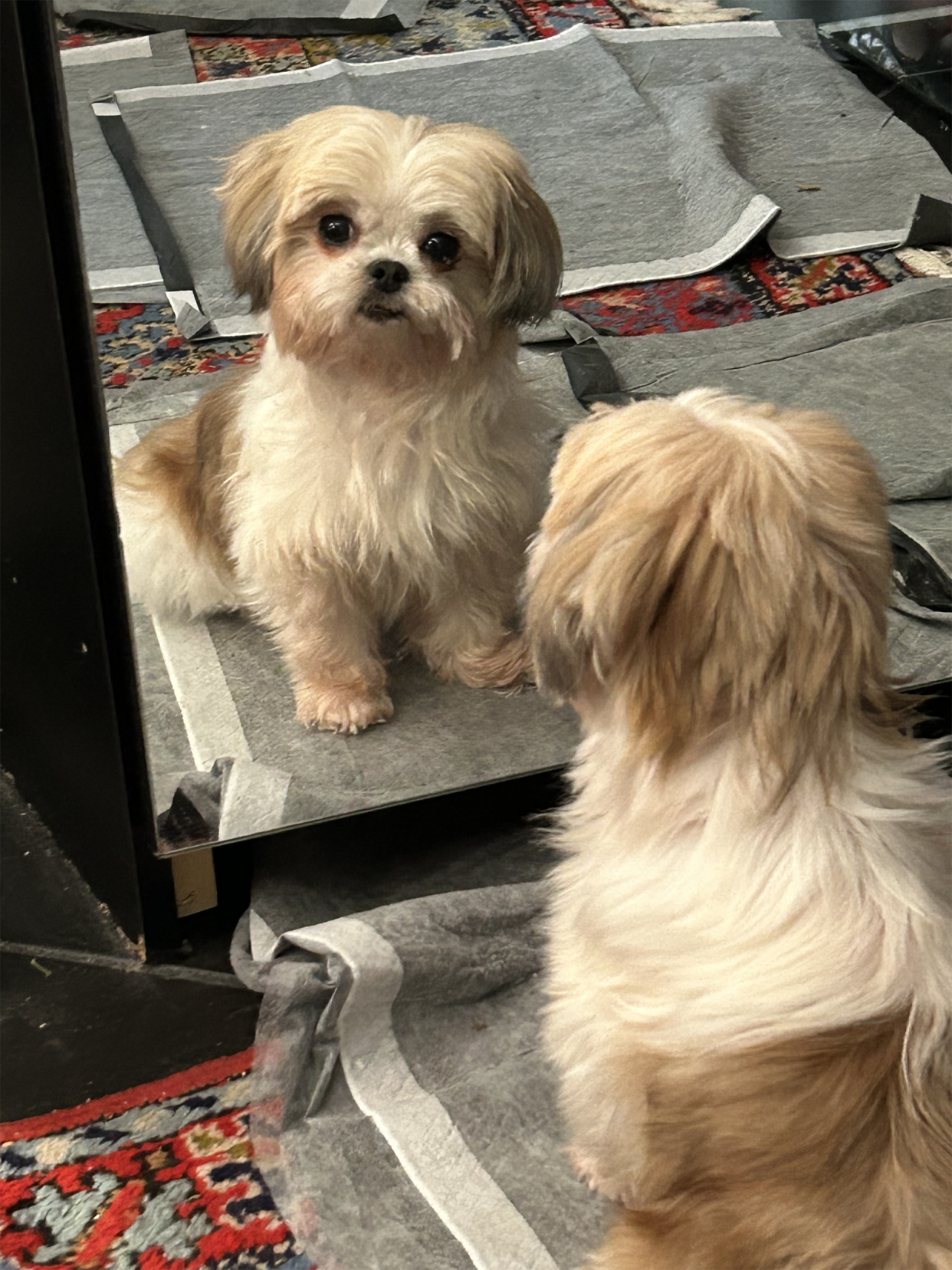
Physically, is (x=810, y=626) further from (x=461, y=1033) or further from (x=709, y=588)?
(x=461, y=1033)

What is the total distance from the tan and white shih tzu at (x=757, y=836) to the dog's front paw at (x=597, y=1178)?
24cm

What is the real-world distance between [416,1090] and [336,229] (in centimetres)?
81

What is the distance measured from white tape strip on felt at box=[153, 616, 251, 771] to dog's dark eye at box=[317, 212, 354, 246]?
0.41m

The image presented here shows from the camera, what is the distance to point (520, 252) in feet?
4.11

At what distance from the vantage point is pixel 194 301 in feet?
4.38

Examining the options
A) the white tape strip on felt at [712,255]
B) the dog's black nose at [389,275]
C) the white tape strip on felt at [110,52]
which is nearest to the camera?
the white tape strip on felt at [110,52]

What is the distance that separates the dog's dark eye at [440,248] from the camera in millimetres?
1229

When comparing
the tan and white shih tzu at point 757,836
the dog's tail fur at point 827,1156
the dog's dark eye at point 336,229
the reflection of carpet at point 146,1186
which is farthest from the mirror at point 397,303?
the dog's tail fur at point 827,1156

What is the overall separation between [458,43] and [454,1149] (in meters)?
1.04

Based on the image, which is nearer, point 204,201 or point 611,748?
point 611,748

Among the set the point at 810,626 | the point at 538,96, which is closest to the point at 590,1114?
the point at 810,626

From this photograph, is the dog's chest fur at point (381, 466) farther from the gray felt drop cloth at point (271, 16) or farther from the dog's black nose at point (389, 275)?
the gray felt drop cloth at point (271, 16)

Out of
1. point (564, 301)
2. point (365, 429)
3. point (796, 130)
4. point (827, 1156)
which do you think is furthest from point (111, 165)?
point (827, 1156)

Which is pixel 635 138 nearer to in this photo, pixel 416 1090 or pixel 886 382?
pixel 886 382
